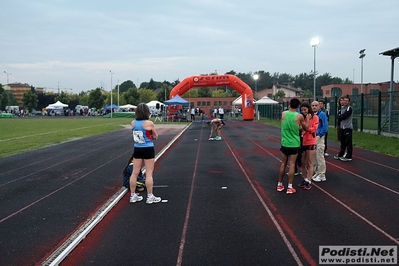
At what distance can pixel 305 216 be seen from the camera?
5.52 meters

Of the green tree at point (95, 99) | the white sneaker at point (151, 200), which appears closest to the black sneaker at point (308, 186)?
the white sneaker at point (151, 200)

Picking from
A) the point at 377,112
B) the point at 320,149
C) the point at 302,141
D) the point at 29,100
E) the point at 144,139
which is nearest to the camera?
the point at 144,139

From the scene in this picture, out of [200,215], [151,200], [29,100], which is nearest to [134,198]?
[151,200]

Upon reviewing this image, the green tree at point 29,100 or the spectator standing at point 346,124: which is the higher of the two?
the green tree at point 29,100

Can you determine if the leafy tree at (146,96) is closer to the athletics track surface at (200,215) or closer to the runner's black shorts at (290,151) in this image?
the athletics track surface at (200,215)

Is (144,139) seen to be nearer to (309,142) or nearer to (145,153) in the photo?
(145,153)

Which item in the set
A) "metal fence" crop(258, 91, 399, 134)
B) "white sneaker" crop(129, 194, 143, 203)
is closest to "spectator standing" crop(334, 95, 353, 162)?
"white sneaker" crop(129, 194, 143, 203)

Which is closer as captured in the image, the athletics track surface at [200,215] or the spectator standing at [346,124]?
the athletics track surface at [200,215]

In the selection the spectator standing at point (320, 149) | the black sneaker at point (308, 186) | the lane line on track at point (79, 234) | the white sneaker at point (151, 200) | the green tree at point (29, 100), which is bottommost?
the lane line on track at point (79, 234)

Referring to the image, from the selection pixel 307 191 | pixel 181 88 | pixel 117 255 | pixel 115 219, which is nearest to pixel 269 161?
pixel 307 191

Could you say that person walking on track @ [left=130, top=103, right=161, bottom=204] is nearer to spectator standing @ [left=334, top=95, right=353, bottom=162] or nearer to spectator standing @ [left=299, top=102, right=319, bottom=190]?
spectator standing @ [left=299, top=102, right=319, bottom=190]

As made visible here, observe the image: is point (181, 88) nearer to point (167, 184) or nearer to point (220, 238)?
point (167, 184)

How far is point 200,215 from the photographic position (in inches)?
223

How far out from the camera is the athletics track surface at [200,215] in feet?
14.1
